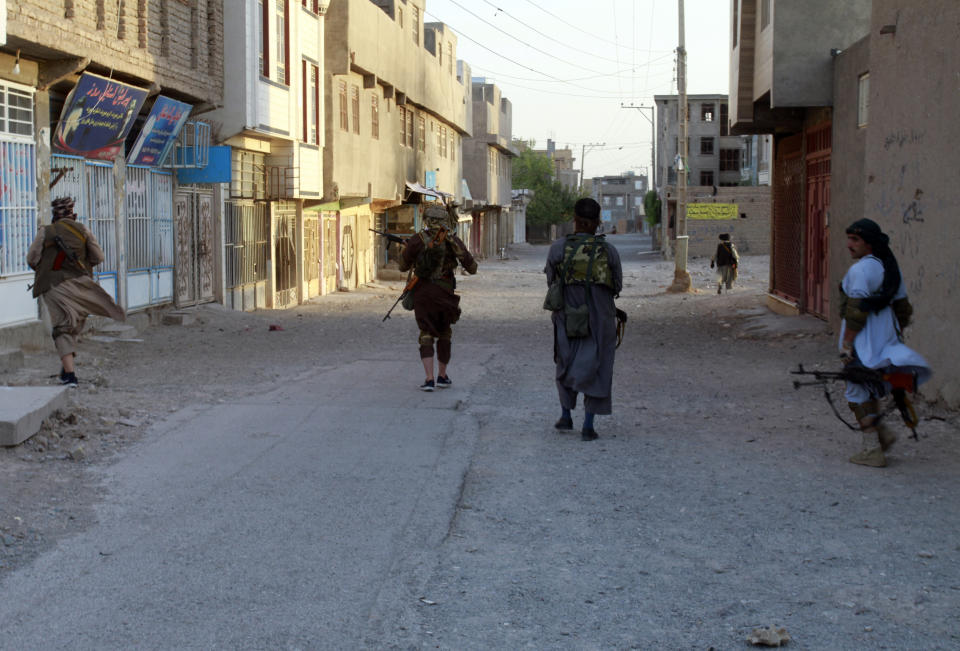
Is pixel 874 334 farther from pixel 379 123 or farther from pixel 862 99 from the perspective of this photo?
pixel 379 123

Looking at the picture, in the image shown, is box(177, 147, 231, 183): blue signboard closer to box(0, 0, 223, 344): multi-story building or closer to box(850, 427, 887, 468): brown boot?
box(0, 0, 223, 344): multi-story building

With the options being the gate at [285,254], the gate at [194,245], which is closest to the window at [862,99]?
the gate at [194,245]

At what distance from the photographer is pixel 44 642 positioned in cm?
392

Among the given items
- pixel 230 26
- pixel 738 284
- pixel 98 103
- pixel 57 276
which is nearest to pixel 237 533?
pixel 57 276

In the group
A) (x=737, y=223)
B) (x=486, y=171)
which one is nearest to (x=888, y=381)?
(x=737, y=223)

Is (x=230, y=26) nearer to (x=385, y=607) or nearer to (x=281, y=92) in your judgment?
(x=281, y=92)

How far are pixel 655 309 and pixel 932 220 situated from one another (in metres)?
14.0

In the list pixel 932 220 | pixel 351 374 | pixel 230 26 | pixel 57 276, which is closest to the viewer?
pixel 932 220

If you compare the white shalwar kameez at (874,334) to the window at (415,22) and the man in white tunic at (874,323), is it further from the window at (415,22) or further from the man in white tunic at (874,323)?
the window at (415,22)

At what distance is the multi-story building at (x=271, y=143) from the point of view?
19.9 metres

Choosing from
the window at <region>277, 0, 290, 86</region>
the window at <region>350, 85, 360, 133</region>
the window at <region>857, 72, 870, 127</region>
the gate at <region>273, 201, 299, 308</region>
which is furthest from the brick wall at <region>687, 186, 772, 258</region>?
the window at <region>857, 72, 870, 127</region>

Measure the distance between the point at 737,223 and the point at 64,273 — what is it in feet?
163

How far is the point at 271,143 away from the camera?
23.3m

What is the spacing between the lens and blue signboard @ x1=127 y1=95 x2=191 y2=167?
16625 millimetres
